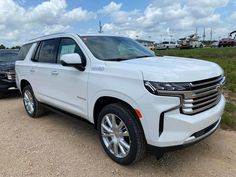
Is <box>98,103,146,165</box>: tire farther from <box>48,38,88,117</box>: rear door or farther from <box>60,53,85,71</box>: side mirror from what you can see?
<box>60,53,85,71</box>: side mirror

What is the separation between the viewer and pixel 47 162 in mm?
3568

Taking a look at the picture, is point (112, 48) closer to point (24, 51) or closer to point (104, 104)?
point (104, 104)

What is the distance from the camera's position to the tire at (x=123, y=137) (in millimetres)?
3027

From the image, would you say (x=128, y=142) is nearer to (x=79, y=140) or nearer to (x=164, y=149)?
(x=164, y=149)

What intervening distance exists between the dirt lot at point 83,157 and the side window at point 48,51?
1.42 m

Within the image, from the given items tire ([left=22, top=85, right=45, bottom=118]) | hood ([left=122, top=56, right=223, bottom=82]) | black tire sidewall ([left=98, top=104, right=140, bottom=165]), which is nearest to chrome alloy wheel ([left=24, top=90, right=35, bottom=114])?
tire ([left=22, top=85, right=45, bottom=118])

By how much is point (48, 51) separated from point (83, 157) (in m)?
2.35

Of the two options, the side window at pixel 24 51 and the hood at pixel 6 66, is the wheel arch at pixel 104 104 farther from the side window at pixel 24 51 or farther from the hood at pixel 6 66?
the hood at pixel 6 66

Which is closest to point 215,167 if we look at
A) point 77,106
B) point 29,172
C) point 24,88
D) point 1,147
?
point 77,106

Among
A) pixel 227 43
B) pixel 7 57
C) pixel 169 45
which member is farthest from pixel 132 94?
pixel 169 45

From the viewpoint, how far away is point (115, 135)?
3422 mm

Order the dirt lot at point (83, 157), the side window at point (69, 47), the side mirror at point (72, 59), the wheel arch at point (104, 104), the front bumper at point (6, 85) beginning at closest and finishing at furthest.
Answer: the wheel arch at point (104, 104)
the dirt lot at point (83, 157)
the side mirror at point (72, 59)
the side window at point (69, 47)
the front bumper at point (6, 85)

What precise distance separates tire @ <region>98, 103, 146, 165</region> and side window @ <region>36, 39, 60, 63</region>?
1.82m

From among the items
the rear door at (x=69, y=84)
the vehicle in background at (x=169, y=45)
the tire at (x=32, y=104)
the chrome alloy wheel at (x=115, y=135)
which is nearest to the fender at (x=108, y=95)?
the rear door at (x=69, y=84)
